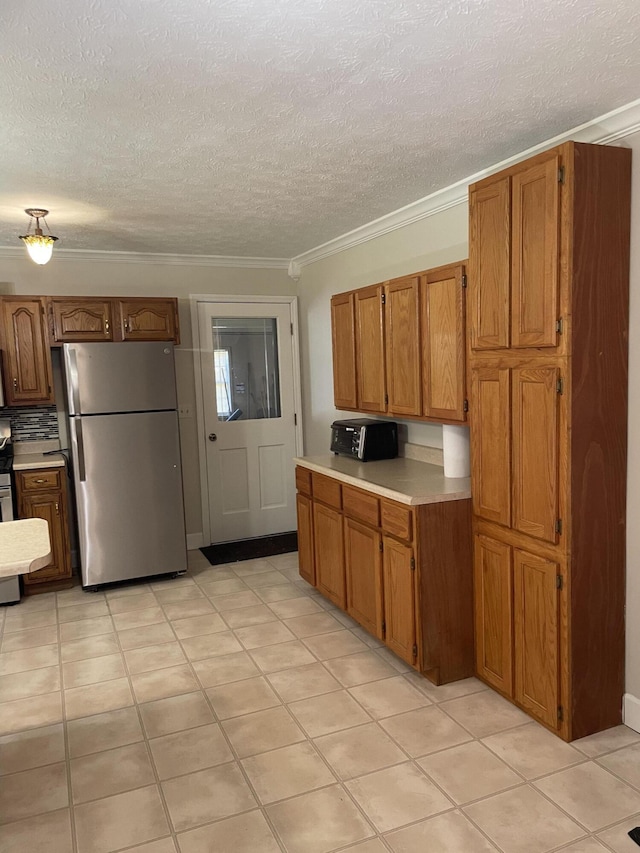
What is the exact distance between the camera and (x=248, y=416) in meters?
5.31

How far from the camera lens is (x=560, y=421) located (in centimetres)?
232

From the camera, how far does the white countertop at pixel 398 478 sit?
9.37ft

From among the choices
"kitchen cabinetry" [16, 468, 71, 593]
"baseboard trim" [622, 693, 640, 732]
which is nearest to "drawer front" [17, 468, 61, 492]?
"kitchen cabinetry" [16, 468, 71, 593]

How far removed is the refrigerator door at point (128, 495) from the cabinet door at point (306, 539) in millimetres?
919

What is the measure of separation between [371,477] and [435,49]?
2012 mm

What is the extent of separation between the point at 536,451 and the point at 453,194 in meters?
1.57

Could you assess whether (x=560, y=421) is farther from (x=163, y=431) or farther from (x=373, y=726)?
(x=163, y=431)

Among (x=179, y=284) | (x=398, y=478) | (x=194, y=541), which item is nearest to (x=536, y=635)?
(x=398, y=478)

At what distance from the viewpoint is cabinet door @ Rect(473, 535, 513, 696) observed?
2.66 metres

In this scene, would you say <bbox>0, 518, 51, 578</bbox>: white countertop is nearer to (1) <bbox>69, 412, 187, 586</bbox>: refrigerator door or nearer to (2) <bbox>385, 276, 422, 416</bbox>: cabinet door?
(2) <bbox>385, 276, 422, 416</bbox>: cabinet door

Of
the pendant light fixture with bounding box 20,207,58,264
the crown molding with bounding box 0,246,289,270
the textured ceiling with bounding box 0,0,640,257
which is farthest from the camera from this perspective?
the crown molding with bounding box 0,246,289,270

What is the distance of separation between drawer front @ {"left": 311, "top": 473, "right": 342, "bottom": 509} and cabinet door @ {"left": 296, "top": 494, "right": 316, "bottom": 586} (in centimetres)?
16

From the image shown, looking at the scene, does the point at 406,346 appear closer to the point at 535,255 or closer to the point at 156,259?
the point at 535,255

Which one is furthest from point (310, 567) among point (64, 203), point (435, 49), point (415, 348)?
point (435, 49)
